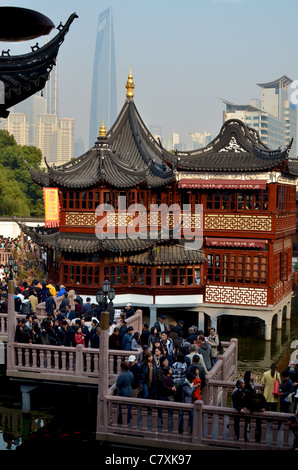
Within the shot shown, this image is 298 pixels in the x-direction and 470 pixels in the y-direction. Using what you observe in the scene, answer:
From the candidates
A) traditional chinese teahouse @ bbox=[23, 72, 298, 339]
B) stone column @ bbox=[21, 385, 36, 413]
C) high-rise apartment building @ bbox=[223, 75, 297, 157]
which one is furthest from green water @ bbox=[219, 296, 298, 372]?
high-rise apartment building @ bbox=[223, 75, 297, 157]

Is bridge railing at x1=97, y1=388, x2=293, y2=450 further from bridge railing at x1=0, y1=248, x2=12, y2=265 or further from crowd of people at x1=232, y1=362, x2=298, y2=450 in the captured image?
bridge railing at x1=0, y1=248, x2=12, y2=265

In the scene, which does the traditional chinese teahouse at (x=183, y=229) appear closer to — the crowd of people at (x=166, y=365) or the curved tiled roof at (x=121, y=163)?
the curved tiled roof at (x=121, y=163)

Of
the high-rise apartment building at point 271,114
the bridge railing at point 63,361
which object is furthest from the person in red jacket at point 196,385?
the high-rise apartment building at point 271,114

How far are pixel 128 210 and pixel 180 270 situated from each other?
376 centimetres

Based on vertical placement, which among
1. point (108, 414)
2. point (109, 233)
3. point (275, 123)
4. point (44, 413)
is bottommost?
point (44, 413)

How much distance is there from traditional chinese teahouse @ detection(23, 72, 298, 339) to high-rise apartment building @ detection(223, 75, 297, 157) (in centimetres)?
13355

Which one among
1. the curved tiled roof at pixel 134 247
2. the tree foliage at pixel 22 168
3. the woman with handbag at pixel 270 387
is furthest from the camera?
the tree foliage at pixel 22 168

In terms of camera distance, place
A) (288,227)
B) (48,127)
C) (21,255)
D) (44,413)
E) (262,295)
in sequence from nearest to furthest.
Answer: (44,413) → (262,295) → (288,227) → (21,255) → (48,127)

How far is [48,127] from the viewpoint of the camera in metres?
197

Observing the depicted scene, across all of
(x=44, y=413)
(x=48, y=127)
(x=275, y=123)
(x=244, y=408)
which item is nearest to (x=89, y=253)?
(x=44, y=413)

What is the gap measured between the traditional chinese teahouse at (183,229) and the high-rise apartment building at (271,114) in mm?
133547

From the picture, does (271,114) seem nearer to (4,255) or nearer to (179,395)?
(4,255)

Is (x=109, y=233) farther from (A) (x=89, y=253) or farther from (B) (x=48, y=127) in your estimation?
(B) (x=48, y=127)

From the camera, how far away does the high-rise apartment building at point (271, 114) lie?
16550cm
